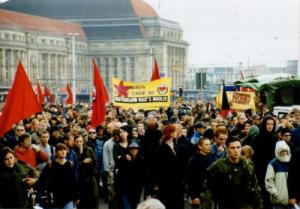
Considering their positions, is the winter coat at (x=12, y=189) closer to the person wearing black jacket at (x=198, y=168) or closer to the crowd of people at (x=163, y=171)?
the crowd of people at (x=163, y=171)

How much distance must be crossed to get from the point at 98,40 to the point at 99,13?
6047 millimetres

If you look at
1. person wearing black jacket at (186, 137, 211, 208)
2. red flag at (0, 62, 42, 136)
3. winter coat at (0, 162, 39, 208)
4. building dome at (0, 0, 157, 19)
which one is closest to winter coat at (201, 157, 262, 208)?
person wearing black jacket at (186, 137, 211, 208)

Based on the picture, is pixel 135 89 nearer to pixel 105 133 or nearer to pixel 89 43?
pixel 105 133

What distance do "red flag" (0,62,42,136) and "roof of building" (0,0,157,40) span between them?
95096 mm

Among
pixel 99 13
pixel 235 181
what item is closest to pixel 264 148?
pixel 235 181

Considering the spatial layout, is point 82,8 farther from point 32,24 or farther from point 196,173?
point 196,173

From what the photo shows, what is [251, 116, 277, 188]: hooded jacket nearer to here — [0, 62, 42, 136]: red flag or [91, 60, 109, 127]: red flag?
[0, 62, 42, 136]: red flag

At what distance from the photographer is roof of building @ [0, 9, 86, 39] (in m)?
88.1

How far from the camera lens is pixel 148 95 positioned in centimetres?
1806

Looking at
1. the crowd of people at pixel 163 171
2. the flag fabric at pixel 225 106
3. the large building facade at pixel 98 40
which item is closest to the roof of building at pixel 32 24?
the large building facade at pixel 98 40

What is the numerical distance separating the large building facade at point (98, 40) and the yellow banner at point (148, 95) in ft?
238

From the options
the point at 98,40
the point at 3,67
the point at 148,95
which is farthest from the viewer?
the point at 98,40

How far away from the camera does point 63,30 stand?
99250 mm

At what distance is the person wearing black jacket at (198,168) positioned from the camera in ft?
28.5
